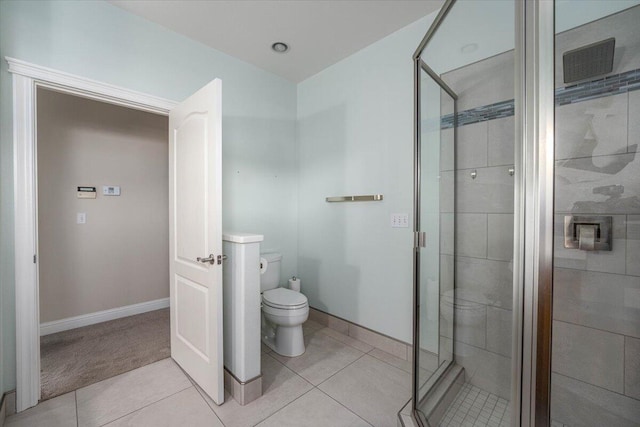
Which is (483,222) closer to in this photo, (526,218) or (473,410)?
(526,218)

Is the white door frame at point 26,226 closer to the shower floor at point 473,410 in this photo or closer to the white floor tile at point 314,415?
the white floor tile at point 314,415

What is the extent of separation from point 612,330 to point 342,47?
8.41ft

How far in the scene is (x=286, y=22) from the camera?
2039mm

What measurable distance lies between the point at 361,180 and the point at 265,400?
1787mm

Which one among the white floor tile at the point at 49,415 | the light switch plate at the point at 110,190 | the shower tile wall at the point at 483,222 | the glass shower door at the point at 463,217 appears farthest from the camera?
the light switch plate at the point at 110,190

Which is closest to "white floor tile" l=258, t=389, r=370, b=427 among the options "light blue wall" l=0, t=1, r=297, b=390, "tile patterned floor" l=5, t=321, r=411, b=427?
"tile patterned floor" l=5, t=321, r=411, b=427

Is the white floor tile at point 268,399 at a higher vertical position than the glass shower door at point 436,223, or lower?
lower

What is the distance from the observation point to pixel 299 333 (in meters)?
2.19

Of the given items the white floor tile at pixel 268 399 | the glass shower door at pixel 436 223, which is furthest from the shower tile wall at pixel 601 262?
the white floor tile at pixel 268 399

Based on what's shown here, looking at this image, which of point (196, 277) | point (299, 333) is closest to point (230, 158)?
point (196, 277)

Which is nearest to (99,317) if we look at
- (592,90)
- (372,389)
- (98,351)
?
(98,351)

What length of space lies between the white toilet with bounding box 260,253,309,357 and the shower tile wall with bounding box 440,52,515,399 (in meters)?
A: 1.04

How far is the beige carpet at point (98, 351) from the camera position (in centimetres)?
184

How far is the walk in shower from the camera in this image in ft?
2.42
